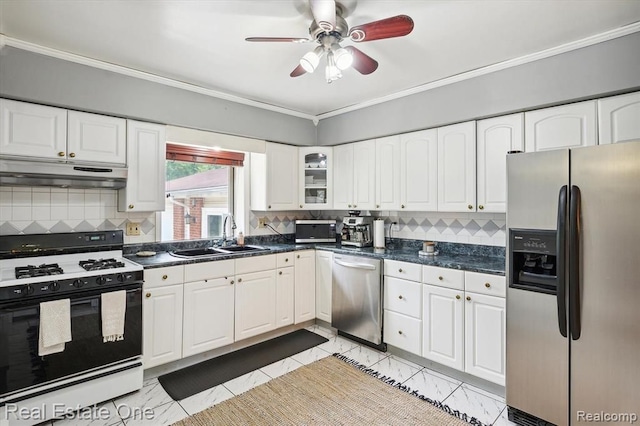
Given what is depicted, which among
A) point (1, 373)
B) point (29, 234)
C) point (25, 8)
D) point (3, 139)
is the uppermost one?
point (25, 8)

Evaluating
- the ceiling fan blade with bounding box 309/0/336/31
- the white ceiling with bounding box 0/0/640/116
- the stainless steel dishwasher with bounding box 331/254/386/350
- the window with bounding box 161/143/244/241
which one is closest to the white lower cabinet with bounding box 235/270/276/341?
the stainless steel dishwasher with bounding box 331/254/386/350

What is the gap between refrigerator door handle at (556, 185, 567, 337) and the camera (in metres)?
1.88

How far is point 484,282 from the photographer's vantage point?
8.00ft

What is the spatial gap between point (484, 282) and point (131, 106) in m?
3.07

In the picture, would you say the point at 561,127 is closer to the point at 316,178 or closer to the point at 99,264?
the point at 316,178

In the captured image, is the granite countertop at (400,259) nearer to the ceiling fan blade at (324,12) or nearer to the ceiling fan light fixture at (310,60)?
the ceiling fan light fixture at (310,60)

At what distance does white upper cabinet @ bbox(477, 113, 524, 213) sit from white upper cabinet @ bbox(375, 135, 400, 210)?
79 cm

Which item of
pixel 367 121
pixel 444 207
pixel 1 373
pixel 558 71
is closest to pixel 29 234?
pixel 1 373

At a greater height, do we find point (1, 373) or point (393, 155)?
point (393, 155)

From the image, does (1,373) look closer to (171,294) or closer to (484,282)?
(171,294)

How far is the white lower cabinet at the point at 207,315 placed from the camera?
9.14 feet

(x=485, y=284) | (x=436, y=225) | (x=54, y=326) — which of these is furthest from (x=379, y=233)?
(x=54, y=326)

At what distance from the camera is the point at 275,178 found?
12.6ft

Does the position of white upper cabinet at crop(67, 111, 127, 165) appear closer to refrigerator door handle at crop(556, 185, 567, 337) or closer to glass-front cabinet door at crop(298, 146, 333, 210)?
glass-front cabinet door at crop(298, 146, 333, 210)
